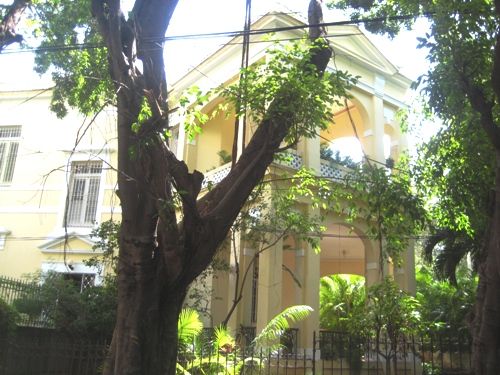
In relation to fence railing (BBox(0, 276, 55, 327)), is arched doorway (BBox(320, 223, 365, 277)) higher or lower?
higher

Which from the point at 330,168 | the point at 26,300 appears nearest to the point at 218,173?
the point at 330,168

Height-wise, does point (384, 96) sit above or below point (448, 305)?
above

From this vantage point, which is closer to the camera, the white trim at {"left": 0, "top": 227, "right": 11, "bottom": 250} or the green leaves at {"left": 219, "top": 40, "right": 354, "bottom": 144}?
the green leaves at {"left": 219, "top": 40, "right": 354, "bottom": 144}

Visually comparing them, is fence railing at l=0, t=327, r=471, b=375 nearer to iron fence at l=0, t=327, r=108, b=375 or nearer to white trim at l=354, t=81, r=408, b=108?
iron fence at l=0, t=327, r=108, b=375

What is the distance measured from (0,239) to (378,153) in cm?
1204

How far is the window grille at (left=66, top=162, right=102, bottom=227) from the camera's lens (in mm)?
16859

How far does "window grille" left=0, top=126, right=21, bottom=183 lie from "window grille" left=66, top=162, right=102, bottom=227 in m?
2.31

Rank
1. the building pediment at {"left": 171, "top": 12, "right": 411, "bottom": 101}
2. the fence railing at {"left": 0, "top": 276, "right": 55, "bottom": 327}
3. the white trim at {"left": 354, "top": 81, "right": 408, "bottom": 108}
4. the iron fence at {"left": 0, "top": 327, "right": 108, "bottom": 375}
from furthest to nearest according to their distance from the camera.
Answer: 1. the white trim at {"left": 354, "top": 81, "right": 408, "bottom": 108}
2. the building pediment at {"left": 171, "top": 12, "right": 411, "bottom": 101}
3. the fence railing at {"left": 0, "top": 276, "right": 55, "bottom": 327}
4. the iron fence at {"left": 0, "top": 327, "right": 108, "bottom": 375}

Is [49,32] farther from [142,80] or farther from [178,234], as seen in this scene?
[178,234]

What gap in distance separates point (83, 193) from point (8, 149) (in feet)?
11.0

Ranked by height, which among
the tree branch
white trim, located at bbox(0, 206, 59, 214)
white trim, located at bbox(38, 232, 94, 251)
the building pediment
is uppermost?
the building pediment

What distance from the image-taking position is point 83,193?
1709 cm

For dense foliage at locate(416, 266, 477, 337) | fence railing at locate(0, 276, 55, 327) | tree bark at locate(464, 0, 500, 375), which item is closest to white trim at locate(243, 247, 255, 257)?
dense foliage at locate(416, 266, 477, 337)

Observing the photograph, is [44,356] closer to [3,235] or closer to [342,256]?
[3,235]
